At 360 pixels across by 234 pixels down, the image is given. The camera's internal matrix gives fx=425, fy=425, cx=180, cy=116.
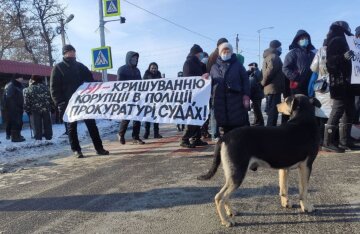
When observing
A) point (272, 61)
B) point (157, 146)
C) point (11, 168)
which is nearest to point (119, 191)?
point (11, 168)

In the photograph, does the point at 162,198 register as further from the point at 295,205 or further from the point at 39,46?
the point at 39,46

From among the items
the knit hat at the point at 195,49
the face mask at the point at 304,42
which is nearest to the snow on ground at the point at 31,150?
the knit hat at the point at 195,49

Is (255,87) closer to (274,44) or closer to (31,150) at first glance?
(274,44)

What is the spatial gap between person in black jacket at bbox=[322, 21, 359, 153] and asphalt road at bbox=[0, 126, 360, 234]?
20.6 inches

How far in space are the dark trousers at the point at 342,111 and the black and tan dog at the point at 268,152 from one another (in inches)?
122

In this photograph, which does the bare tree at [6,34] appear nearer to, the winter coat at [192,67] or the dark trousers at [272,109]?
the winter coat at [192,67]

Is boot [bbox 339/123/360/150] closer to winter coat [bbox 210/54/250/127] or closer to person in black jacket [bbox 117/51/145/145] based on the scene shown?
winter coat [bbox 210/54/250/127]

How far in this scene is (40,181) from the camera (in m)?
6.70

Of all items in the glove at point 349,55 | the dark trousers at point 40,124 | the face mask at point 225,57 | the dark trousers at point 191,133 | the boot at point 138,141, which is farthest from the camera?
the dark trousers at point 40,124

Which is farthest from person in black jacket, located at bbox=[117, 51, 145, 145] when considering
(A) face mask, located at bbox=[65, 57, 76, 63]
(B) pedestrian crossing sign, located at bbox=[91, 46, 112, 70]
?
(B) pedestrian crossing sign, located at bbox=[91, 46, 112, 70]

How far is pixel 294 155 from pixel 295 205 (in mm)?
714

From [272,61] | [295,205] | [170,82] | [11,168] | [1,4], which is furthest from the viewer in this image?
[1,4]

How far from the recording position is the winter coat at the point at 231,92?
23.1ft

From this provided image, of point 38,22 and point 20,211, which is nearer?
point 20,211
